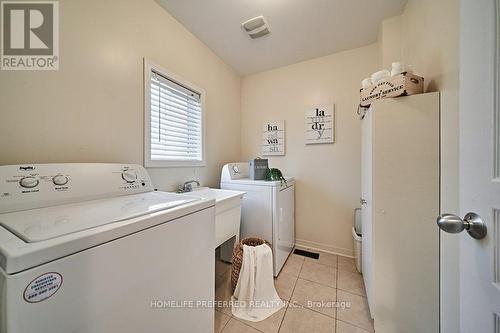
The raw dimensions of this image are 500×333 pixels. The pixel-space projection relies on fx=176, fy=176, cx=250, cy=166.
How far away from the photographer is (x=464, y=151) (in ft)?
1.65

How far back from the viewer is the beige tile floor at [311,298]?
46.8 inches

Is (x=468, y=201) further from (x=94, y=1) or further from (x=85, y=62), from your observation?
(x=94, y=1)

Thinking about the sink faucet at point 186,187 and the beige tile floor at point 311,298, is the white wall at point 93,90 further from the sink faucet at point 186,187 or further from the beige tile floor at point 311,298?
the beige tile floor at point 311,298

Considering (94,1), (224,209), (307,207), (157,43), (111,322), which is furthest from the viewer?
(307,207)

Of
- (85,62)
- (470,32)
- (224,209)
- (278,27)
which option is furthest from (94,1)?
(470,32)

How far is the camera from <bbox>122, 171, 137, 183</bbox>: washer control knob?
1.07 m


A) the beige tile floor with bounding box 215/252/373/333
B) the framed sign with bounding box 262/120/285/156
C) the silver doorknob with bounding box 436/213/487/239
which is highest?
the framed sign with bounding box 262/120/285/156

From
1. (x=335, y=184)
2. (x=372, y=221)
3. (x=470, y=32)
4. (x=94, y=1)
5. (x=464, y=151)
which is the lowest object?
(x=372, y=221)

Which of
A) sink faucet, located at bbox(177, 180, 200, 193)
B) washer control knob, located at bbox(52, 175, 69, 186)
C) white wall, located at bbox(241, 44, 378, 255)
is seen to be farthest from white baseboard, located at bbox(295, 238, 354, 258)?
washer control knob, located at bbox(52, 175, 69, 186)

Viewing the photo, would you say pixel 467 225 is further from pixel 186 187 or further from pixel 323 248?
pixel 323 248

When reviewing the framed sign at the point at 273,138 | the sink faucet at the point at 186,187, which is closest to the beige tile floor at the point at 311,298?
the sink faucet at the point at 186,187

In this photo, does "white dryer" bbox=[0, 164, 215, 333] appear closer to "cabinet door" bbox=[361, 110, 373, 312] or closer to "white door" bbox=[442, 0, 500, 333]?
"white door" bbox=[442, 0, 500, 333]

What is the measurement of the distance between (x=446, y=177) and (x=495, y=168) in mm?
730

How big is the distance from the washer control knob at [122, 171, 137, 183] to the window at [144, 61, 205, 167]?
0.86ft
